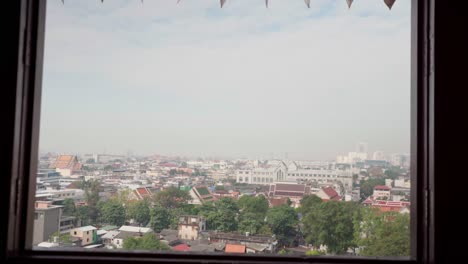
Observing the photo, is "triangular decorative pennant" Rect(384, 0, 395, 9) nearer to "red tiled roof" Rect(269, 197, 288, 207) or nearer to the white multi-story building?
the white multi-story building

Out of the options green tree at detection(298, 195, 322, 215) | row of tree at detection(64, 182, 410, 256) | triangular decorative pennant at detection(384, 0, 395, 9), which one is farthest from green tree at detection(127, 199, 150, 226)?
triangular decorative pennant at detection(384, 0, 395, 9)

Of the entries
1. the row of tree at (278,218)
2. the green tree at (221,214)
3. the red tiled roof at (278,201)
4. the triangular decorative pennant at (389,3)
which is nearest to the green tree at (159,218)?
the row of tree at (278,218)

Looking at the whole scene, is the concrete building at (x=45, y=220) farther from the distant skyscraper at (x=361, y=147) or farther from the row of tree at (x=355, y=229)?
the distant skyscraper at (x=361, y=147)

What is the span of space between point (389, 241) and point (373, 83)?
20.7 inches

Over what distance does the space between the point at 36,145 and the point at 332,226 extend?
1019 mm

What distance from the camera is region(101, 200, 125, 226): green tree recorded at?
1277 mm

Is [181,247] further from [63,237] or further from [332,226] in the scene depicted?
[332,226]

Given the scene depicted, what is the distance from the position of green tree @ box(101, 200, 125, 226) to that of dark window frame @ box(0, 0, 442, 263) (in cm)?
10

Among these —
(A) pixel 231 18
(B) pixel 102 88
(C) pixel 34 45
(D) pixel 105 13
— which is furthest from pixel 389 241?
(C) pixel 34 45

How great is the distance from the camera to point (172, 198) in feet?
4.22

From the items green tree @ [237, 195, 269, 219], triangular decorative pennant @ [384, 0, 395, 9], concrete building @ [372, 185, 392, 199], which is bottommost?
green tree @ [237, 195, 269, 219]

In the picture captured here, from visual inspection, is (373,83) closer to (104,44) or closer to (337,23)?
(337,23)
